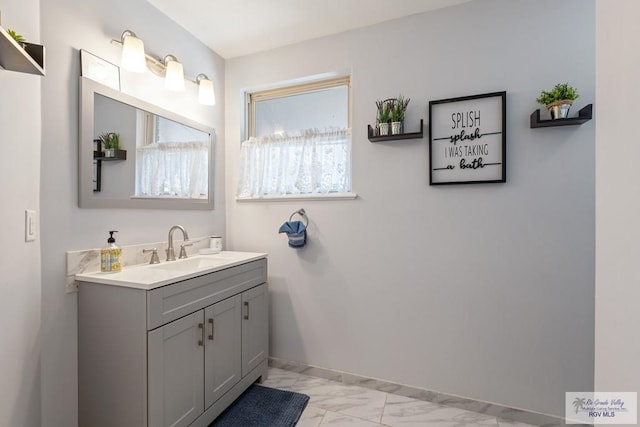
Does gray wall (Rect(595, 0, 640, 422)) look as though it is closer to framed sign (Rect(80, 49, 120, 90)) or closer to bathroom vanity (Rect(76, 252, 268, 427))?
bathroom vanity (Rect(76, 252, 268, 427))

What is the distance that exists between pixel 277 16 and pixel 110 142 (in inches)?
52.1

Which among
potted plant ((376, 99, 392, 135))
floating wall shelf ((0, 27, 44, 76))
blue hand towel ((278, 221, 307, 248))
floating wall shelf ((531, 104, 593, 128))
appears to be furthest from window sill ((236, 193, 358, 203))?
floating wall shelf ((0, 27, 44, 76))

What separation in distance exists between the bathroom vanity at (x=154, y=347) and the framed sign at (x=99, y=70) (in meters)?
1.03

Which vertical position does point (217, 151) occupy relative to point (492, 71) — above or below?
below

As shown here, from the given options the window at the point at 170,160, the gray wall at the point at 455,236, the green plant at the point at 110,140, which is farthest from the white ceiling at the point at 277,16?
the green plant at the point at 110,140

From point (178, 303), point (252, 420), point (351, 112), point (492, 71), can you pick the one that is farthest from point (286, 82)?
point (252, 420)

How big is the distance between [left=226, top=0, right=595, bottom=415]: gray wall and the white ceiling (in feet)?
0.27

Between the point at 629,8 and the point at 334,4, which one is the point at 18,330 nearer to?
the point at 629,8

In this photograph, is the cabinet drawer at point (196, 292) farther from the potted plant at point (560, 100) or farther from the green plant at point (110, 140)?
the potted plant at point (560, 100)

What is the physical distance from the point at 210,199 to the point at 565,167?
237 cm

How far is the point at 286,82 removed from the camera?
240cm

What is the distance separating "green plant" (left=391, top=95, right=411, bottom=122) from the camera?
6.51ft

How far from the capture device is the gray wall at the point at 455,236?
172 centimetres

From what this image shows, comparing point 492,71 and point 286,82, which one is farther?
point 286,82
